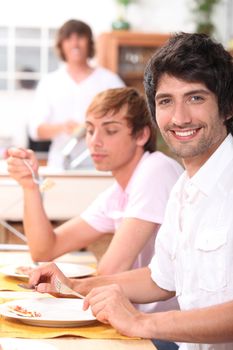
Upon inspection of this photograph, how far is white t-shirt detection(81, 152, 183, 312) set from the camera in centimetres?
247

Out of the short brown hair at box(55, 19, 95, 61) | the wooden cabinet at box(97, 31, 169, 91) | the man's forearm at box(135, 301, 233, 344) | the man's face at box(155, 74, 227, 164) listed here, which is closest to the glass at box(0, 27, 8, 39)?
the wooden cabinet at box(97, 31, 169, 91)

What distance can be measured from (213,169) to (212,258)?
7.7 inches

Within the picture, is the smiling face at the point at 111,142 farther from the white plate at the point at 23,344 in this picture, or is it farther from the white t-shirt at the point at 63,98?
the white t-shirt at the point at 63,98

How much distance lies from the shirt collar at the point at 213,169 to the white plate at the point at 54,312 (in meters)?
0.35

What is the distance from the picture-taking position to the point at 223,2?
8.02 m

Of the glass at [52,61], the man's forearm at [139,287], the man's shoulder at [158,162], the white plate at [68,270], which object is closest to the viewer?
the man's forearm at [139,287]

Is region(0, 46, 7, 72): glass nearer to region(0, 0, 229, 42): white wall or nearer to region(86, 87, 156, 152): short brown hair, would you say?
region(0, 0, 229, 42): white wall

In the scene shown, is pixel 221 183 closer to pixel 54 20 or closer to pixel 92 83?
pixel 92 83

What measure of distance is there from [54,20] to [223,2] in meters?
1.55

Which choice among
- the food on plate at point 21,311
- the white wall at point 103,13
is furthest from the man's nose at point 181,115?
the white wall at point 103,13

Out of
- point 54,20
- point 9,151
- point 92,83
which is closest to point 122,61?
point 54,20

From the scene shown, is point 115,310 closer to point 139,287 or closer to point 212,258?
point 212,258

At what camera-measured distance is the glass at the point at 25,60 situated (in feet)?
26.0

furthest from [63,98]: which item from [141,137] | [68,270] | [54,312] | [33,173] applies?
[54,312]
